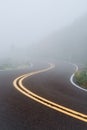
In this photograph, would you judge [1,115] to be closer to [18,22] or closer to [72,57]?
[72,57]

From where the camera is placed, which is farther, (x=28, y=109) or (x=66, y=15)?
(x=66, y=15)

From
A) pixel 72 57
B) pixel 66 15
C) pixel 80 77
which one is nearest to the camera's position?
pixel 80 77

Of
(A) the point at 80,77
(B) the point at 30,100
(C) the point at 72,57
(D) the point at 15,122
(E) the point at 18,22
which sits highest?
(D) the point at 15,122

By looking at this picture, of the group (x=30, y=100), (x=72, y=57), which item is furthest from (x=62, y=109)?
(x=72, y=57)

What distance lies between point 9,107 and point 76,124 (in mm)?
2732

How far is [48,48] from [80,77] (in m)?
56.6

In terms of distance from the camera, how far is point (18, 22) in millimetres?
198125

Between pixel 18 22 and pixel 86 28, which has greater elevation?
pixel 86 28

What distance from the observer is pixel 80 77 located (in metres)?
22.0

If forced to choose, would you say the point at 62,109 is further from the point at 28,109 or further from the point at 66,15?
the point at 66,15

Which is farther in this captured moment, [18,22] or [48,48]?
[18,22]

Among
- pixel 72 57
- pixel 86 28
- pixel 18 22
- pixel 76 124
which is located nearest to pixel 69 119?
pixel 76 124

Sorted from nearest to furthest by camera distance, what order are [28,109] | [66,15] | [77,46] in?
[28,109]
[77,46]
[66,15]

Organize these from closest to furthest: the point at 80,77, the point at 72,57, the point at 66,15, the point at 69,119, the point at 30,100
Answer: the point at 69,119
the point at 30,100
the point at 80,77
the point at 72,57
the point at 66,15
